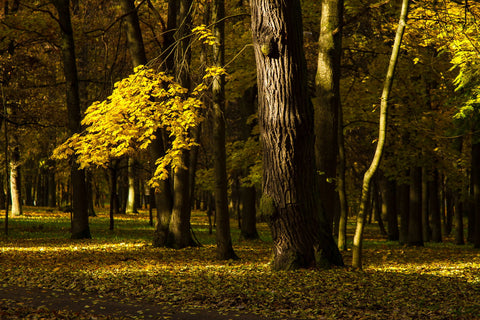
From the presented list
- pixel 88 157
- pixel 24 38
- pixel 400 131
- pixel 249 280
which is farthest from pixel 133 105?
pixel 24 38

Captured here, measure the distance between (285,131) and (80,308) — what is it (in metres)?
4.52

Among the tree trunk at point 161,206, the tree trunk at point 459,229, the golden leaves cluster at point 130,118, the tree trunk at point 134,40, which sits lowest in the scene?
the tree trunk at point 459,229

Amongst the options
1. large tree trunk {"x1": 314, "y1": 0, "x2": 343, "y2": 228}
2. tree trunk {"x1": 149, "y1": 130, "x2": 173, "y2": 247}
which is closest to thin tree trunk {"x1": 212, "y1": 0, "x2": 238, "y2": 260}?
large tree trunk {"x1": 314, "y1": 0, "x2": 343, "y2": 228}

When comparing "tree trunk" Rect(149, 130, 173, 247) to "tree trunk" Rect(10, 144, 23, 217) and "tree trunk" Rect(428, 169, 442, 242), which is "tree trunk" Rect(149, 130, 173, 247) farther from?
"tree trunk" Rect(10, 144, 23, 217)

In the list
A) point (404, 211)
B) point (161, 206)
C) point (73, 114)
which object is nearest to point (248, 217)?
point (161, 206)

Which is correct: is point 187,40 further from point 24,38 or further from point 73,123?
point 24,38

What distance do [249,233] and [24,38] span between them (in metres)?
11.9

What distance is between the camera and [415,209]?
770 inches

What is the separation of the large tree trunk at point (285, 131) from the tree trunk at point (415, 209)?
10308 millimetres

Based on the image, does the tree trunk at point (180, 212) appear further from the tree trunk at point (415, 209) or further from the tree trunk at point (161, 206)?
the tree trunk at point (415, 209)

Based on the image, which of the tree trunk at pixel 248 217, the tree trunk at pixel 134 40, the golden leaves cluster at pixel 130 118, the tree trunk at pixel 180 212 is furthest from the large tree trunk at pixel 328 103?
the tree trunk at pixel 248 217

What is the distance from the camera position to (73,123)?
63.2 ft

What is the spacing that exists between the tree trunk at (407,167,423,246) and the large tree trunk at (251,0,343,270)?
10.3 metres

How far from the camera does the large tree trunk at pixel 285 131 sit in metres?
9.65
